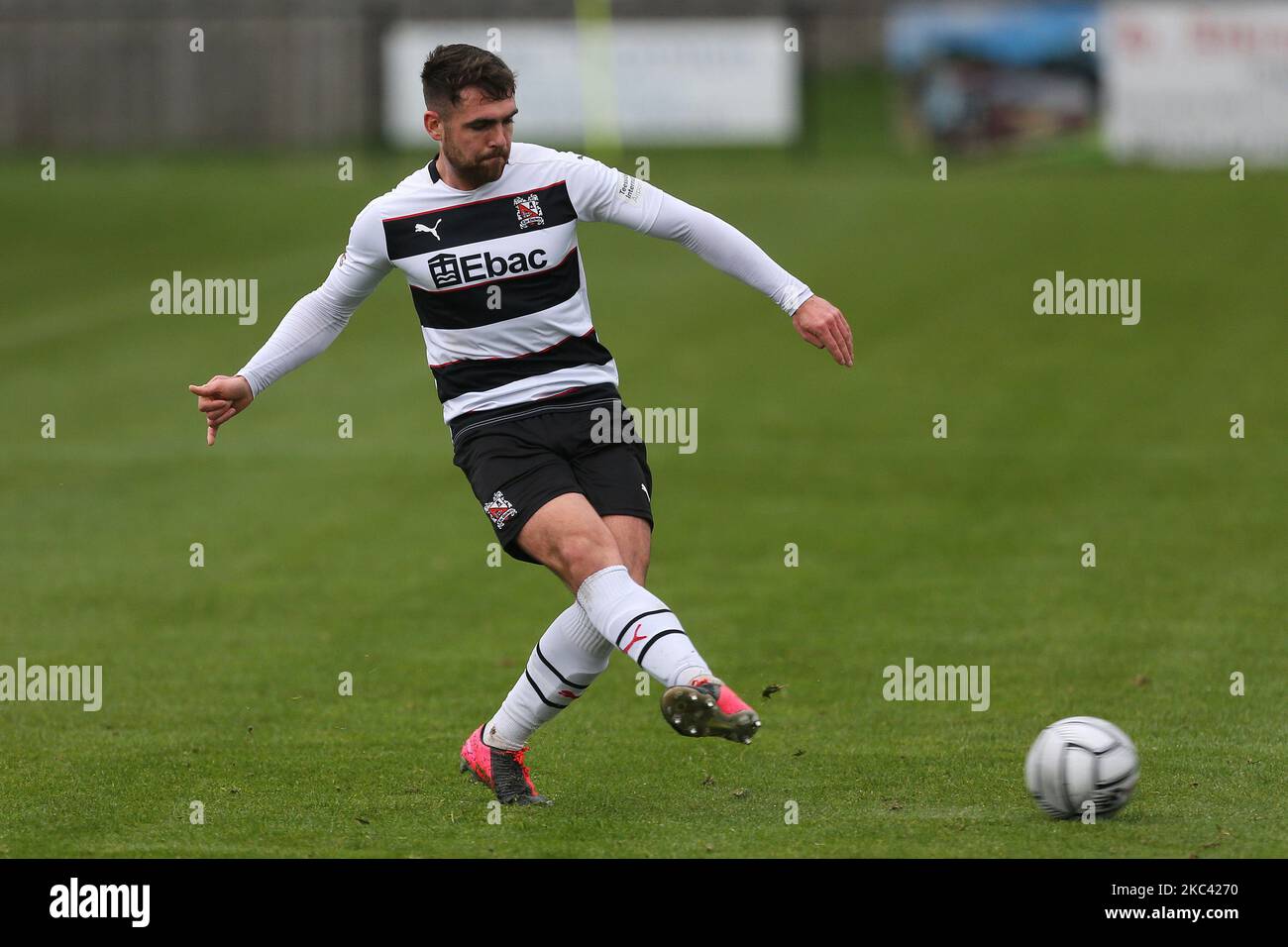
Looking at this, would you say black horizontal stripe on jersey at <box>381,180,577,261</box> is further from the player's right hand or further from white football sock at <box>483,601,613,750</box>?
white football sock at <box>483,601,613,750</box>

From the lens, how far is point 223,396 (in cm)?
677

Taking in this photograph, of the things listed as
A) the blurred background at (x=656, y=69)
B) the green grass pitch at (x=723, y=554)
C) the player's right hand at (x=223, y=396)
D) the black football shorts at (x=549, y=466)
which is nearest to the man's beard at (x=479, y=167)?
the black football shorts at (x=549, y=466)

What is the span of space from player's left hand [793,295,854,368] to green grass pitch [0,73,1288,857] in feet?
5.30

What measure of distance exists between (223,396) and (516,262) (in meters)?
1.13

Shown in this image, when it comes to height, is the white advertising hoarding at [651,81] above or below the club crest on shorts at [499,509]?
above

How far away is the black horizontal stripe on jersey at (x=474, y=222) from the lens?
669 centimetres

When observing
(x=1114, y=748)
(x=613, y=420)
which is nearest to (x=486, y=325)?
(x=613, y=420)

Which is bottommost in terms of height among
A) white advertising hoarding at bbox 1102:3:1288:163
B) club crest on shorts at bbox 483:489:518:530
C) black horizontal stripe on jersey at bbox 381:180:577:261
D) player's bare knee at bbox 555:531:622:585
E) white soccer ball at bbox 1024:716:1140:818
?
white soccer ball at bbox 1024:716:1140:818

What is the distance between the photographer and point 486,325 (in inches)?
266

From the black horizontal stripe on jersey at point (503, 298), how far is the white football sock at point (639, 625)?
1.01 meters

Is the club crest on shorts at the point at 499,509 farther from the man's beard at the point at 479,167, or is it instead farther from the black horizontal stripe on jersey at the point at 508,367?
the man's beard at the point at 479,167

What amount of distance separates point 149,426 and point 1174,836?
12.3 meters

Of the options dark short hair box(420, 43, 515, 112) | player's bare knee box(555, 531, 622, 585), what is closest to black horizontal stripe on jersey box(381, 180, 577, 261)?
dark short hair box(420, 43, 515, 112)

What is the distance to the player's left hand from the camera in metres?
6.41
